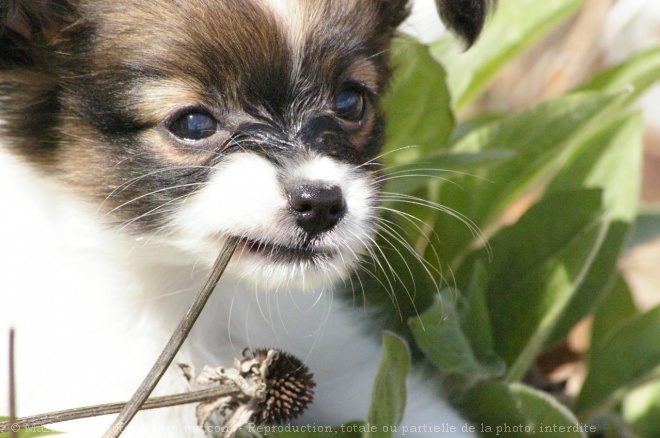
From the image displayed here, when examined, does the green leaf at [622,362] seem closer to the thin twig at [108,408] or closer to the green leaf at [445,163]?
the green leaf at [445,163]

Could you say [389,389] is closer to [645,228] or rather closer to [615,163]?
[615,163]

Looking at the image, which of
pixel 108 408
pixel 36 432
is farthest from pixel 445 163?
pixel 36 432

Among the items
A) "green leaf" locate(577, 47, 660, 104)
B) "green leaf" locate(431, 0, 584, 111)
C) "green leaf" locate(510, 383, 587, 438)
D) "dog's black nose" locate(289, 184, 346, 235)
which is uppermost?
"green leaf" locate(431, 0, 584, 111)

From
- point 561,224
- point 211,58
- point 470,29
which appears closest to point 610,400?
point 561,224

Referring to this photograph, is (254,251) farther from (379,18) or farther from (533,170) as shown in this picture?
(533,170)

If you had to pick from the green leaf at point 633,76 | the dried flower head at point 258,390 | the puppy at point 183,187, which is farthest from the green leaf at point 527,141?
the dried flower head at point 258,390

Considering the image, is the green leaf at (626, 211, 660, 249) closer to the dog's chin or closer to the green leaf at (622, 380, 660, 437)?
the green leaf at (622, 380, 660, 437)

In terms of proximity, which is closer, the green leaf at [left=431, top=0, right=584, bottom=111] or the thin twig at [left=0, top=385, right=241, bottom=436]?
the thin twig at [left=0, top=385, right=241, bottom=436]

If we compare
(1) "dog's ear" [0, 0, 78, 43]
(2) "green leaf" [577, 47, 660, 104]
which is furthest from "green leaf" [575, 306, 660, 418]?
(1) "dog's ear" [0, 0, 78, 43]
